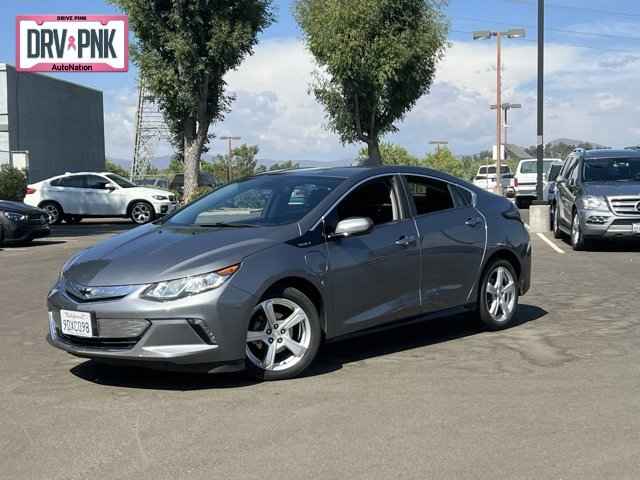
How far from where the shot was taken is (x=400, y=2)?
43.3m

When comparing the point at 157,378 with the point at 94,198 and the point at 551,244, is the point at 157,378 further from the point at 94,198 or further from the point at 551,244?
the point at 94,198

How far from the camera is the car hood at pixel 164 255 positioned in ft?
20.4

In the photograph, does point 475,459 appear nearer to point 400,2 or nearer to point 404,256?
point 404,256

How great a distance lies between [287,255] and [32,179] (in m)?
32.6

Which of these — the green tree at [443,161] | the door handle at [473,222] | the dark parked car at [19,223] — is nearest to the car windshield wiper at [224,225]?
the door handle at [473,222]

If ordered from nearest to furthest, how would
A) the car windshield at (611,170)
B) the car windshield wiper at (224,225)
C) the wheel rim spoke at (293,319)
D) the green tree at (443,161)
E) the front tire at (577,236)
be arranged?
1. the wheel rim spoke at (293,319)
2. the car windshield wiper at (224,225)
3. the front tire at (577,236)
4. the car windshield at (611,170)
5. the green tree at (443,161)

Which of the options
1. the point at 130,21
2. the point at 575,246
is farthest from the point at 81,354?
the point at 130,21

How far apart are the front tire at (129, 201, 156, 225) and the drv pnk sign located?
697 centimetres

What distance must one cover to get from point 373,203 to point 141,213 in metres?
20.9

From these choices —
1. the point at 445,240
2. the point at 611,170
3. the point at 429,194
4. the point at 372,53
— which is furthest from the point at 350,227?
the point at 372,53

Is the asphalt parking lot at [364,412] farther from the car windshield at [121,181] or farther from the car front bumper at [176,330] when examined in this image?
the car windshield at [121,181]

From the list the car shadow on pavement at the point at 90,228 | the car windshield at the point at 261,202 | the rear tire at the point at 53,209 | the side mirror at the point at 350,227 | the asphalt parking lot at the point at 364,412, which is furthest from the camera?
the rear tire at the point at 53,209

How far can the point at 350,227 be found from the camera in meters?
6.92

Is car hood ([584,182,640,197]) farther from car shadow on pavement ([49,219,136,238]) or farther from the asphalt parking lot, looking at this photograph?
car shadow on pavement ([49,219,136,238])
